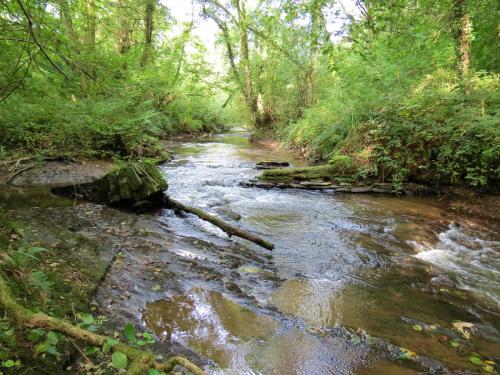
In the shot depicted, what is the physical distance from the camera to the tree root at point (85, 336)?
163 cm

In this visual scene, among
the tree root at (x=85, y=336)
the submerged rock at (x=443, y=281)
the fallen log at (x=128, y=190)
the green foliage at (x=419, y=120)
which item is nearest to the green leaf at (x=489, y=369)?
the submerged rock at (x=443, y=281)

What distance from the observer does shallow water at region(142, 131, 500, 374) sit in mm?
3010

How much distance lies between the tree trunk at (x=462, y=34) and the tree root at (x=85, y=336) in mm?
10372

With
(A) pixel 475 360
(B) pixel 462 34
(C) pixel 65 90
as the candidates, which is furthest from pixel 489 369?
(B) pixel 462 34

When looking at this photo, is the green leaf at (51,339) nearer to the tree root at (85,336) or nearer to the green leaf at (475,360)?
the tree root at (85,336)

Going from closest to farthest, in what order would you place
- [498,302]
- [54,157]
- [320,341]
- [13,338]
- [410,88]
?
[13,338], [320,341], [498,302], [54,157], [410,88]

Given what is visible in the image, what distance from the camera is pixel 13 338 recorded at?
183 cm

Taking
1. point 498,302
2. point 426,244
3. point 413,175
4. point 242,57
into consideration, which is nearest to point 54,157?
point 426,244

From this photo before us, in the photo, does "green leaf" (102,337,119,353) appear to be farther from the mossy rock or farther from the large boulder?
the mossy rock

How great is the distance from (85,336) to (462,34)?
39.3ft

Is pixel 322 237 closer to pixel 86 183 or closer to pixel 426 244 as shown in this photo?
pixel 426 244

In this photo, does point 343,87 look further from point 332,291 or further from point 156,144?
point 332,291

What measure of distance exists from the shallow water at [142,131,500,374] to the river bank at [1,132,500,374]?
0.02 meters

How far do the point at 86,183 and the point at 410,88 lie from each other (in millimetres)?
9925
